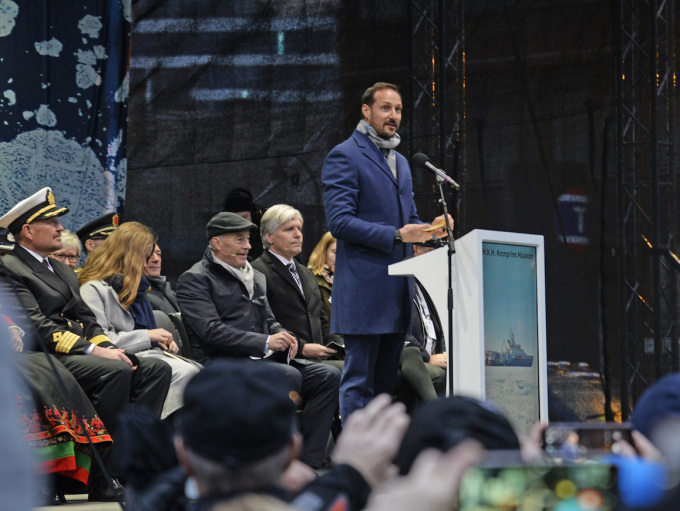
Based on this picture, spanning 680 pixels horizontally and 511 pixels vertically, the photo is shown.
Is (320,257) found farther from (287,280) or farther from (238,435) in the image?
(238,435)

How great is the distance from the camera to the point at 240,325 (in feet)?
15.1

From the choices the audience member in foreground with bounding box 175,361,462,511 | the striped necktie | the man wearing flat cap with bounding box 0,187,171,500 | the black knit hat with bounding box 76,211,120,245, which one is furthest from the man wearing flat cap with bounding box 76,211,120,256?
the audience member in foreground with bounding box 175,361,462,511

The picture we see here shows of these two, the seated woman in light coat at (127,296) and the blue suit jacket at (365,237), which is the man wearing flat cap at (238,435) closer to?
the blue suit jacket at (365,237)

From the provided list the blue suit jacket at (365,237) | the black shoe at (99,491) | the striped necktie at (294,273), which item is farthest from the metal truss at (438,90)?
the black shoe at (99,491)

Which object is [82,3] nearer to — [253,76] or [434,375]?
[253,76]

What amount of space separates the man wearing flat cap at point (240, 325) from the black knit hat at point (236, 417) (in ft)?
11.2

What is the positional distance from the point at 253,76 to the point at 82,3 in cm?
126

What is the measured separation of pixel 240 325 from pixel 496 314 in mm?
1559

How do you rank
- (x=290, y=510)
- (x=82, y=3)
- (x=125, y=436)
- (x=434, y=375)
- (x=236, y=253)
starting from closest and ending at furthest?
(x=290, y=510), (x=125, y=436), (x=236, y=253), (x=434, y=375), (x=82, y=3)

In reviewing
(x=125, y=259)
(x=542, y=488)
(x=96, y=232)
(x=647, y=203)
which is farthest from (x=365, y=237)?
(x=647, y=203)

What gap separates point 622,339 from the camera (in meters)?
5.83

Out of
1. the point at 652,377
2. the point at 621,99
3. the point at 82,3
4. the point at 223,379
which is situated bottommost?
the point at 652,377

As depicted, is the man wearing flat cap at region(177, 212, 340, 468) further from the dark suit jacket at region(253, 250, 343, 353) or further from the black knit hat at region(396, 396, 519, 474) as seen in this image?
the black knit hat at region(396, 396, 519, 474)

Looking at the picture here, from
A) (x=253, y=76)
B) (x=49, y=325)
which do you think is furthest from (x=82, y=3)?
(x=49, y=325)
